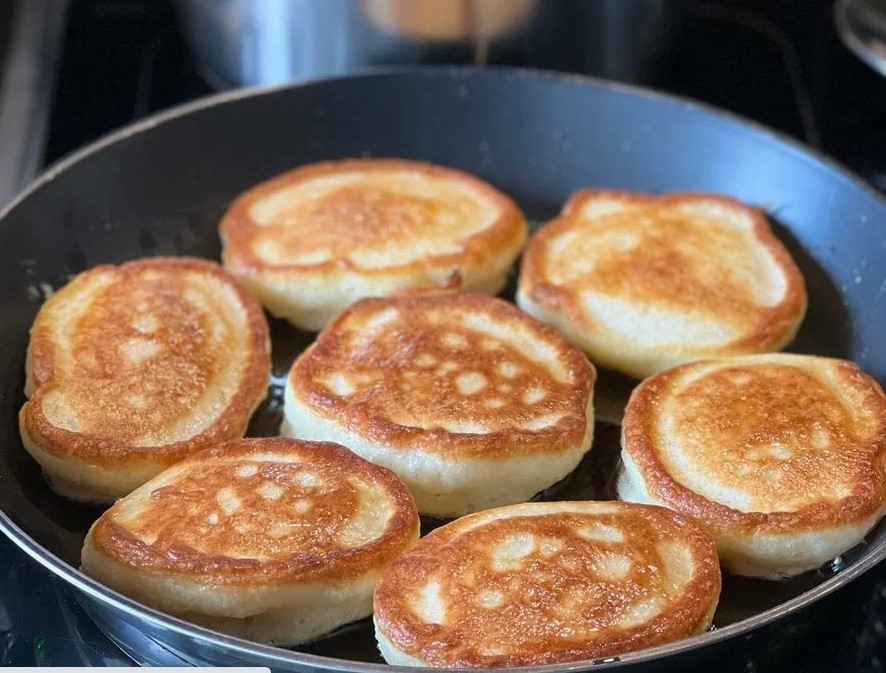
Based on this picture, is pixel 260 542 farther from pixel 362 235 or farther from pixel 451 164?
pixel 451 164

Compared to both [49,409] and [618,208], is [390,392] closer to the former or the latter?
[49,409]

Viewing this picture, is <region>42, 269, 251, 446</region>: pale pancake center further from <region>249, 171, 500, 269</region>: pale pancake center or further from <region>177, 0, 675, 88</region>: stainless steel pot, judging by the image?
<region>177, 0, 675, 88</region>: stainless steel pot

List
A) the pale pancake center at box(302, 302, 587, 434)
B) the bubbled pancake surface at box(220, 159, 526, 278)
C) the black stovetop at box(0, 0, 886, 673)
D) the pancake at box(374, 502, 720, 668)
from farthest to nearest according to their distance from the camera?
the black stovetop at box(0, 0, 886, 673)
the bubbled pancake surface at box(220, 159, 526, 278)
the pale pancake center at box(302, 302, 587, 434)
the pancake at box(374, 502, 720, 668)

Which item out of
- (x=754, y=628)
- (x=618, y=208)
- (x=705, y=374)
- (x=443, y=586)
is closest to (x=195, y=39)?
(x=618, y=208)

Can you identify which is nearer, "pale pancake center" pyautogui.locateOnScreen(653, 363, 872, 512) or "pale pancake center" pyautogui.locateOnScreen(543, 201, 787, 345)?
"pale pancake center" pyautogui.locateOnScreen(653, 363, 872, 512)

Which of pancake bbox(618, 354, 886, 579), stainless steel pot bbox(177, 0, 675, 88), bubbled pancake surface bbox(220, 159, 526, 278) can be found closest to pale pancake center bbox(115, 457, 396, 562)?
pancake bbox(618, 354, 886, 579)

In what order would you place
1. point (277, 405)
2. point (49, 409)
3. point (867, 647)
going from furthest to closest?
point (277, 405) → point (49, 409) → point (867, 647)

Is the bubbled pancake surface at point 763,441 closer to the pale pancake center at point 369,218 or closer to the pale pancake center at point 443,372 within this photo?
the pale pancake center at point 443,372
